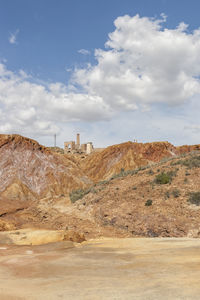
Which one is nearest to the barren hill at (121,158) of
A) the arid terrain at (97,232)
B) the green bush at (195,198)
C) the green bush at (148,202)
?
the arid terrain at (97,232)

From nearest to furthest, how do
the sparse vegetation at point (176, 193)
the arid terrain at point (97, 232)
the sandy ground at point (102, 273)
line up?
the sandy ground at point (102, 273) < the arid terrain at point (97, 232) < the sparse vegetation at point (176, 193)

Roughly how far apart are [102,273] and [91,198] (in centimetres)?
1533

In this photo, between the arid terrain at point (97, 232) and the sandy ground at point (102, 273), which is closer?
the sandy ground at point (102, 273)

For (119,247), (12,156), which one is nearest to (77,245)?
(119,247)

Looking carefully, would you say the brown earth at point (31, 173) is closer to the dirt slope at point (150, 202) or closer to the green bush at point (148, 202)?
the dirt slope at point (150, 202)

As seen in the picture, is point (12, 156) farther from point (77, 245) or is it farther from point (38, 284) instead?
point (38, 284)

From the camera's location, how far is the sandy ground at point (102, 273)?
5.06 meters

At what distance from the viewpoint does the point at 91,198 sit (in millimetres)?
22031

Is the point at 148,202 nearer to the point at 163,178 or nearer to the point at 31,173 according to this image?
the point at 163,178

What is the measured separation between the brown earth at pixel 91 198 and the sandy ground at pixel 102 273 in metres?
5.11

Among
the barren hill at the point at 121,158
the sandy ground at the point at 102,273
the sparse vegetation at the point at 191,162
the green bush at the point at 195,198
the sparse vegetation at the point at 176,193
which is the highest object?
the barren hill at the point at 121,158

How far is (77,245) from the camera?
11.5 m

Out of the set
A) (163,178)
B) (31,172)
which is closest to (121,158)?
(31,172)

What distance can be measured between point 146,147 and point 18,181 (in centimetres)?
3157
